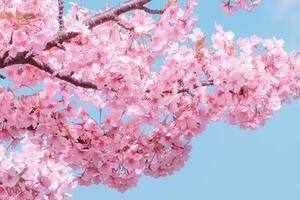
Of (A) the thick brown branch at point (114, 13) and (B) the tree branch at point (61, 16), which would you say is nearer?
(B) the tree branch at point (61, 16)

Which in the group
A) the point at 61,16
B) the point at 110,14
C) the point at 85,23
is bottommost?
the point at 61,16

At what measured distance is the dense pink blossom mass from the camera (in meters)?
8.16

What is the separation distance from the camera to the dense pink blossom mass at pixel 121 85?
26.8 ft

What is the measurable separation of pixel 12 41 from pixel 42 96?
1255 mm

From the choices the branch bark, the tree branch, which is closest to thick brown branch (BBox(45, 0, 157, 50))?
the branch bark

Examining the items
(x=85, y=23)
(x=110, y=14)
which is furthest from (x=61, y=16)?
(x=110, y=14)

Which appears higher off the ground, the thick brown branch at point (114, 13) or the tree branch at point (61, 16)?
the thick brown branch at point (114, 13)

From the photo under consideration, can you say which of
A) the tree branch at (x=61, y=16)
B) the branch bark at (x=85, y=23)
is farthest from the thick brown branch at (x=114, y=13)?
the tree branch at (x=61, y=16)

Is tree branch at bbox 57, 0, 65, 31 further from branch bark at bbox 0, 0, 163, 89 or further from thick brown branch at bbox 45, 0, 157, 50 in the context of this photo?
thick brown branch at bbox 45, 0, 157, 50

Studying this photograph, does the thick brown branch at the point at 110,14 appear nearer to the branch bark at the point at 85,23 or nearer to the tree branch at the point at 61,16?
the branch bark at the point at 85,23

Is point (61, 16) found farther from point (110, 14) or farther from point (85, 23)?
point (110, 14)

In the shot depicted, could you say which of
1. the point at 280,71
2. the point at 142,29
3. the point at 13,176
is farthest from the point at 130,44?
the point at 13,176

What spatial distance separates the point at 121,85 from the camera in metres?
8.28

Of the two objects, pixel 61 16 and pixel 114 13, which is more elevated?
pixel 114 13
